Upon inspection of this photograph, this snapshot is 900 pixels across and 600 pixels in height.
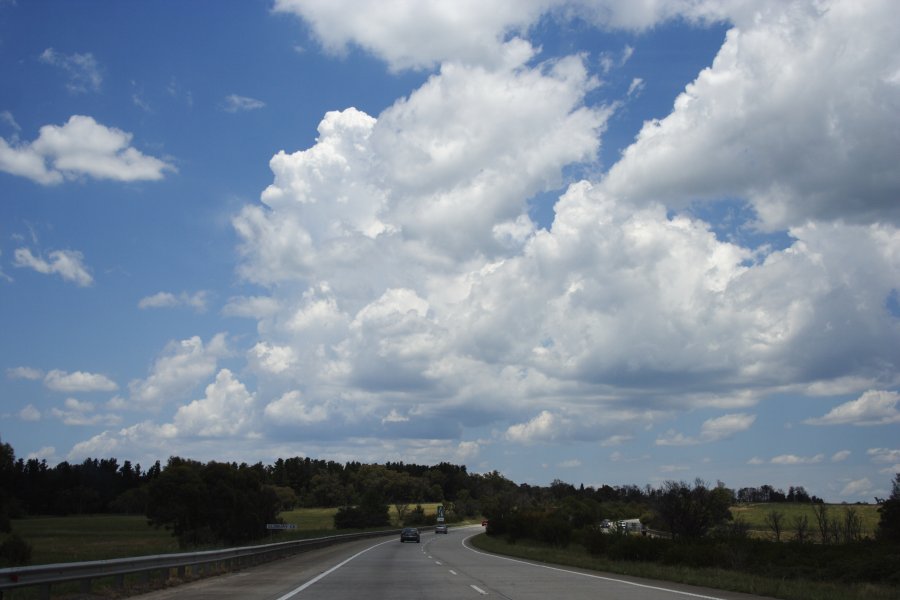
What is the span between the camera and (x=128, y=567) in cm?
1819

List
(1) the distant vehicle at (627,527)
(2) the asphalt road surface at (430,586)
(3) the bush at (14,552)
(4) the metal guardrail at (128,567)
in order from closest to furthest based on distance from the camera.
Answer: (4) the metal guardrail at (128,567) → (2) the asphalt road surface at (430,586) → (3) the bush at (14,552) → (1) the distant vehicle at (627,527)

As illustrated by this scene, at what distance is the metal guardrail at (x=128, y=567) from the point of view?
13.2m

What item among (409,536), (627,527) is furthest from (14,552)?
(627,527)

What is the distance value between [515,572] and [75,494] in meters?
157

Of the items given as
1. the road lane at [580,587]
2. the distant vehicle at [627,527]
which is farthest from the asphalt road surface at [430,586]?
the distant vehicle at [627,527]

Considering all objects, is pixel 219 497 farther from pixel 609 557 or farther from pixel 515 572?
pixel 515 572

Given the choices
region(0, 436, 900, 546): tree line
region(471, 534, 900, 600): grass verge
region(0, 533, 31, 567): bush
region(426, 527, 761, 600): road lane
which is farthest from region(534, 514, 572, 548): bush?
region(0, 533, 31, 567): bush

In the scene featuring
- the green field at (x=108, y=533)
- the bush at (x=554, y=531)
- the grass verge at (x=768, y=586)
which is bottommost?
the green field at (x=108, y=533)

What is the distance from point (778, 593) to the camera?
1834 cm

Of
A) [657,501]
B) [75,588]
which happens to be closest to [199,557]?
[75,588]

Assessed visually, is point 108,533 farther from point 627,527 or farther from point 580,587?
point 580,587

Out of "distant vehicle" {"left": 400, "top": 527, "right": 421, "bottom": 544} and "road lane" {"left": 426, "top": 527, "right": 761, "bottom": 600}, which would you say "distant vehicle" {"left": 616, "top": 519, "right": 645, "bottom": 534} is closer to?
"distant vehicle" {"left": 400, "top": 527, "right": 421, "bottom": 544}

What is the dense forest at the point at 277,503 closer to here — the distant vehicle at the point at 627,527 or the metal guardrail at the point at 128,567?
the distant vehicle at the point at 627,527

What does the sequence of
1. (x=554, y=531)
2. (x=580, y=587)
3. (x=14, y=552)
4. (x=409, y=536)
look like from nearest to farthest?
(x=580, y=587) → (x=14, y=552) → (x=554, y=531) → (x=409, y=536)
